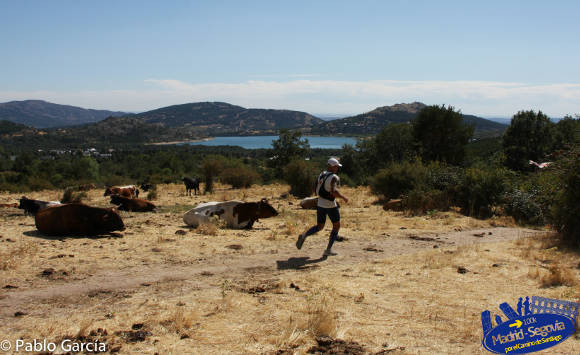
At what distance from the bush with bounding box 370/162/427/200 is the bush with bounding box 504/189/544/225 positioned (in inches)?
144

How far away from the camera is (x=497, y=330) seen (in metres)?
4.18

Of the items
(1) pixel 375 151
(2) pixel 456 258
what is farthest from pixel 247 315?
(1) pixel 375 151

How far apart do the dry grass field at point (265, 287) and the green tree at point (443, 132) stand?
3378 centimetres

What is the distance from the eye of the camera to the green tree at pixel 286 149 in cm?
2928

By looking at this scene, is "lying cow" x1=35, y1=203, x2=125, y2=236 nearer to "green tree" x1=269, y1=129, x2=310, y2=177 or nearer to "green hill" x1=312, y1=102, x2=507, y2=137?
"green tree" x1=269, y1=129, x2=310, y2=177

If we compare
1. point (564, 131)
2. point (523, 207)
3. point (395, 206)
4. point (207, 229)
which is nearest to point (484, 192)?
point (523, 207)

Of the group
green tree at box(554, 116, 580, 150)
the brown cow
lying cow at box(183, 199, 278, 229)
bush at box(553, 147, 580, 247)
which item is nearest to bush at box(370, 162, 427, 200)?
the brown cow

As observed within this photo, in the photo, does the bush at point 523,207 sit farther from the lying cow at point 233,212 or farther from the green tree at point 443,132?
the green tree at point 443,132

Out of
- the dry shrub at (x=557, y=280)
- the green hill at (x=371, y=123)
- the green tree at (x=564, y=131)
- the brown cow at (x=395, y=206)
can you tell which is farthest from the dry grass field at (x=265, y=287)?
the green hill at (x=371, y=123)

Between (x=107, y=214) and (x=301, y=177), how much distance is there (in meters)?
12.5

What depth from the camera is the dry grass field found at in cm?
403

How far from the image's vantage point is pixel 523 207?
41.9 ft

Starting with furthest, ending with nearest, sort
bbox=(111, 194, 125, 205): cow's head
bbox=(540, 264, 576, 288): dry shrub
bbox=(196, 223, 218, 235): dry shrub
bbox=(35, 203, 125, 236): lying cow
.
→ 1. bbox=(111, 194, 125, 205): cow's head
2. bbox=(196, 223, 218, 235): dry shrub
3. bbox=(35, 203, 125, 236): lying cow
4. bbox=(540, 264, 576, 288): dry shrub

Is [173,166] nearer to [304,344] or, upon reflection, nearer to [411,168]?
[411,168]
